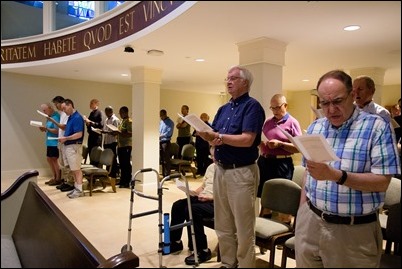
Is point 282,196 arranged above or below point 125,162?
below

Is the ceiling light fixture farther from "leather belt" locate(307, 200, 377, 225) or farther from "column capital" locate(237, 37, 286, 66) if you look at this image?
"leather belt" locate(307, 200, 377, 225)

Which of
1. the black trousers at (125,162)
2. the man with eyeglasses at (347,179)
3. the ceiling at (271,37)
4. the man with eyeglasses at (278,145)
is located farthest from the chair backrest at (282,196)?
the black trousers at (125,162)

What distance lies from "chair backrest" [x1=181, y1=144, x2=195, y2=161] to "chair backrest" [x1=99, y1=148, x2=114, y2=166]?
0.65 m

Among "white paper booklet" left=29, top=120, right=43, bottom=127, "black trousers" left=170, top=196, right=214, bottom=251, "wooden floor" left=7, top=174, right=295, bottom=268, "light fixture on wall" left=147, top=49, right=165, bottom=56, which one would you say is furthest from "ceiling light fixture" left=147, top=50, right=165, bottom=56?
"white paper booklet" left=29, top=120, right=43, bottom=127

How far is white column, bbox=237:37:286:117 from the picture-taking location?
1847mm

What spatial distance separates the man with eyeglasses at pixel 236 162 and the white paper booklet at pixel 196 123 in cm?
3

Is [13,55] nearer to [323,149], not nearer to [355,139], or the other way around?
Answer: [323,149]

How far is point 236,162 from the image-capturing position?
1.55 m

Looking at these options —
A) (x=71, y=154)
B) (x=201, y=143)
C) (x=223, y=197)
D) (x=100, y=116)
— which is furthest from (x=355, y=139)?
(x=201, y=143)

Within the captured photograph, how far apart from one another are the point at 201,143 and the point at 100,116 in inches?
41.5

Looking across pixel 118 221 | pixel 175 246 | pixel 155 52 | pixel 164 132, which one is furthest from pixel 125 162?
pixel 155 52

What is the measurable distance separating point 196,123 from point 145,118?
9.7 inches

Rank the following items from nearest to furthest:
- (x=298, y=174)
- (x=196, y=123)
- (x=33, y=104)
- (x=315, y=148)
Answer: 1. (x=315, y=148)
2. (x=33, y=104)
3. (x=196, y=123)
4. (x=298, y=174)

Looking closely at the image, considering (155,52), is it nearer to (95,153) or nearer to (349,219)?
(95,153)
